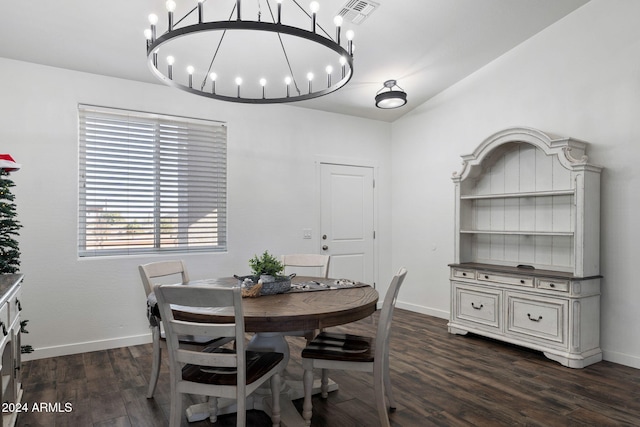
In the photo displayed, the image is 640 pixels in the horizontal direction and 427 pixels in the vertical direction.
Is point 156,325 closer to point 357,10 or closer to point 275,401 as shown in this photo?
point 275,401

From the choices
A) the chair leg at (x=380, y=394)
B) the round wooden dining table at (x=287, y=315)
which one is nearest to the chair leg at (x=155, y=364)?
the round wooden dining table at (x=287, y=315)

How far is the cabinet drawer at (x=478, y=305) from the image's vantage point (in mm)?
3975

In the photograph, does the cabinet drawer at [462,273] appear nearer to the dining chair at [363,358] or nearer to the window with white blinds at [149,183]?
the dining chair at [363,358]

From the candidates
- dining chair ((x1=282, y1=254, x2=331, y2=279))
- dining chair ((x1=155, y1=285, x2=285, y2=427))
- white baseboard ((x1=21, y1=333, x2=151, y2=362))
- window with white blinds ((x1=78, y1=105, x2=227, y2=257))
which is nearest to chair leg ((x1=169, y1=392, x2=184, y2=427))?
dining chair ((x1=155, y1=285, x2=285, y2=427))

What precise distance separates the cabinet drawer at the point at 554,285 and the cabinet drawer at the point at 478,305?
17.0 inches

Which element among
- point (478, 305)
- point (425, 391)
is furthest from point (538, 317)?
point (425, 391)

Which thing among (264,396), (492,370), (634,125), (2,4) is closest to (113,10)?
(2,4)

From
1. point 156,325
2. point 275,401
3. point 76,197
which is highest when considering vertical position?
point 76,197

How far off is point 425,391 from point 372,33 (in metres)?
3.12

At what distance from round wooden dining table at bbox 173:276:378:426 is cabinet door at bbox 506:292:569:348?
1868mm

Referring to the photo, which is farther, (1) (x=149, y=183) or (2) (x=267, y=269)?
(1) (x=149, y=183)

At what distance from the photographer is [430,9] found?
3.38m

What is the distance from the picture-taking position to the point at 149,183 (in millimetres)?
4098

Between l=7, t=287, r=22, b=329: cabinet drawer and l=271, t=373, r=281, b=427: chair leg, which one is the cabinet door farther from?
l=7, t=287, r=22, b=329: cabinet drawer
